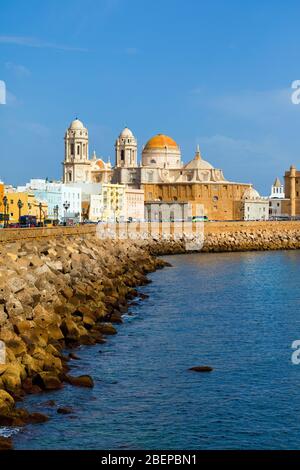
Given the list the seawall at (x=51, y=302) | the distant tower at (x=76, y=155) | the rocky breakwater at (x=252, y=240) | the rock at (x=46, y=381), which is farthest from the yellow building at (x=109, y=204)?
the rock at (x=46, y=381)

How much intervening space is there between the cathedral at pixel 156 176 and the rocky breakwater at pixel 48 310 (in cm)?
6435

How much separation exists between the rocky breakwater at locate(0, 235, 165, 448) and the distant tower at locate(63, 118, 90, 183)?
63.3 m

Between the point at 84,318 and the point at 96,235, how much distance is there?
31179 mm

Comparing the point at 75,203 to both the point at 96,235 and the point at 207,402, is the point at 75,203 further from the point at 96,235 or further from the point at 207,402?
the point at 207,402

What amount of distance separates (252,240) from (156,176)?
37653 millimetres

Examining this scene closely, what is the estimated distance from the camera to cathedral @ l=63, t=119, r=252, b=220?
332ft

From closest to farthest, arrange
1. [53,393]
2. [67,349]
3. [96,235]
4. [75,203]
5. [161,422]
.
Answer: [161,422], [53,393], [67,349], [96,235], [75,203]

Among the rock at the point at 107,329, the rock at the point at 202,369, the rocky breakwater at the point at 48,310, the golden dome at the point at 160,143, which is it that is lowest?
the rock at the point at 202,369

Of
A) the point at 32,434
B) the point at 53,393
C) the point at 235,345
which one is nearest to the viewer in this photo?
the point at 32,434

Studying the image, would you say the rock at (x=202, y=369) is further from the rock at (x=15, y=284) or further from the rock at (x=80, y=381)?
the rock at (x=15, y=284)

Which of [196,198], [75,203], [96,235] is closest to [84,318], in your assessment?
[96,235]

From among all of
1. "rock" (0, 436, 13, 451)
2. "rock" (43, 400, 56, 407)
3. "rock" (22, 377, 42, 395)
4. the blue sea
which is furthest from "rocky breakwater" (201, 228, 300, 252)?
"rock" (0, 436, 13, 451)

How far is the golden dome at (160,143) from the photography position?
112 meters
